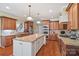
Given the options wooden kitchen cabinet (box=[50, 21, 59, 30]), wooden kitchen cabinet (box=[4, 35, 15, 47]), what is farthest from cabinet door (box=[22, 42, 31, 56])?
wooden kitchen cabinet (box=[50, 21, 59, 30])

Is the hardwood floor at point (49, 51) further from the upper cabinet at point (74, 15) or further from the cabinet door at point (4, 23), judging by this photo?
the cabinet door at point (4, 23)

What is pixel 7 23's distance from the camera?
5.31 metres

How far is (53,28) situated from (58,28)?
1.23 ft

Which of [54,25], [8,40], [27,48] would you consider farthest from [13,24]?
[54,25]

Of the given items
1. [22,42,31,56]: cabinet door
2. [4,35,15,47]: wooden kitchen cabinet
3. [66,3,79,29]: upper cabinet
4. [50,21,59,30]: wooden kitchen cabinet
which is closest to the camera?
[66,3,79,29]: upper cabinet

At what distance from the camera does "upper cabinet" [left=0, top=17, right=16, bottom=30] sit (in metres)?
5.04

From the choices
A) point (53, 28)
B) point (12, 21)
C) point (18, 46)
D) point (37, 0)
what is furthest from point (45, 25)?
point (37, 0)

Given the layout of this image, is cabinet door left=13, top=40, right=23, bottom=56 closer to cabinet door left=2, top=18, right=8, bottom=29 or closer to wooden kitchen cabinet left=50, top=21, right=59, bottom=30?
cabinet door left=2, top=18, right=8, bottom=29

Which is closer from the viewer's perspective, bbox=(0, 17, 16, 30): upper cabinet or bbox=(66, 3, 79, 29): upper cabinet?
bbox=(66, 3, 79, 29): upper cabinet

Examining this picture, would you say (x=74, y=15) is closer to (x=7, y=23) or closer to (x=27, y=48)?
(x=27, y=48)

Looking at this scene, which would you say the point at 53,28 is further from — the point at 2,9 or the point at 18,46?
the point at 18,46

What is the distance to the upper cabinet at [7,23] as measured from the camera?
5035mm

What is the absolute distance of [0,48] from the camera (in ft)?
14.4

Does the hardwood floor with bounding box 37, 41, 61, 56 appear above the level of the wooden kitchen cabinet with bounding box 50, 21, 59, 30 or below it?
below
